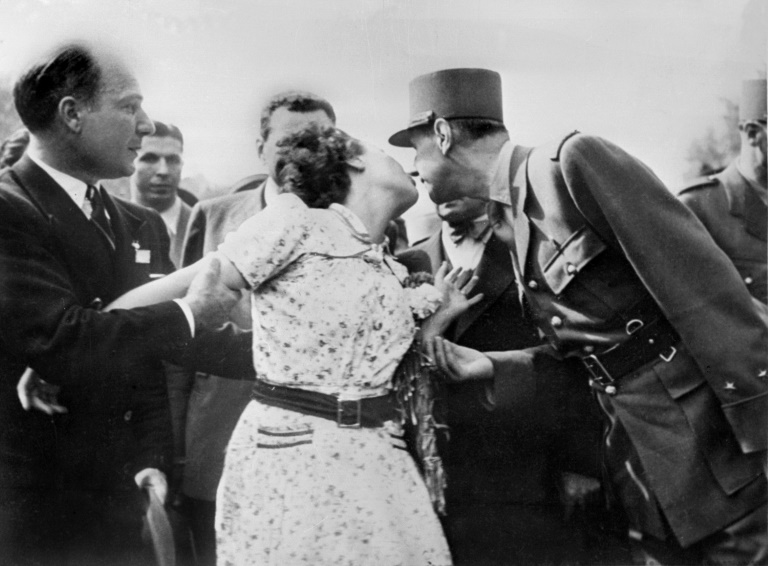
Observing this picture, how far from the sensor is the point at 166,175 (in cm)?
276

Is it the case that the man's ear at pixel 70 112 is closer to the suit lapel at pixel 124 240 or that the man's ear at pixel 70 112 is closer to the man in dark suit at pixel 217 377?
the suit lapel at pixel 124 240

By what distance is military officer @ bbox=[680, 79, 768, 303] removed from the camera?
285 centimetres

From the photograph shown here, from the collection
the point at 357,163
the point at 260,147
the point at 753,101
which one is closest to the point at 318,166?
the point at 357,163

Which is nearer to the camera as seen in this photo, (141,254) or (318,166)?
(318,166)

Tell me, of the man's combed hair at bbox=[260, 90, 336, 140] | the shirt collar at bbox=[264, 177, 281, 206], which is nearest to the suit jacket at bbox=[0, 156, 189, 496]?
the shirt collar at bbox=[264, 177, 281, 206]

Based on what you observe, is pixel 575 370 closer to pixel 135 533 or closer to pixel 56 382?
pixel 135 533

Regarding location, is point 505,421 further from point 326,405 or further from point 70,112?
point 70,112

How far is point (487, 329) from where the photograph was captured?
274 centimetres

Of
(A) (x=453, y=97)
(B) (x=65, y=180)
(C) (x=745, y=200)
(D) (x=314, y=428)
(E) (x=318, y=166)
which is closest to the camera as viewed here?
(D) (x=314, y=428)

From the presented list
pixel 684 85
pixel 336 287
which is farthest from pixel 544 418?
pixel 684 85

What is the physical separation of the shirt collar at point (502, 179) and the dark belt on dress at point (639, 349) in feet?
2.01

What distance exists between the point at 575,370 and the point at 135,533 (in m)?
1.63

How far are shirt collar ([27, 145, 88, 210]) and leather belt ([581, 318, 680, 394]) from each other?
1.87 m

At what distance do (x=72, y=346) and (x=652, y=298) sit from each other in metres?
2.00
